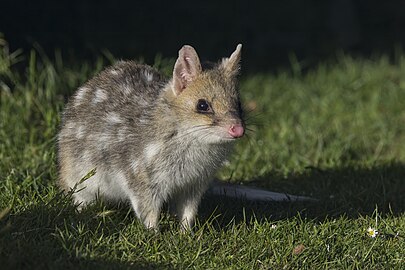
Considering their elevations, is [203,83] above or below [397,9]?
above

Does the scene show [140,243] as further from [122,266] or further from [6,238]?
[6,238]

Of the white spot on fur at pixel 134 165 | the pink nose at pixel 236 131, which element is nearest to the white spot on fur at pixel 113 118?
the white spot on fur at pixel 134 165

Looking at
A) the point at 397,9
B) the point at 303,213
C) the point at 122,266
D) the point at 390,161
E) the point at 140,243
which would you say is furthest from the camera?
the point at 397,9

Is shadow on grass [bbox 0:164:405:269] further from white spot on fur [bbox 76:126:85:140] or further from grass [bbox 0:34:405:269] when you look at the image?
white spot on fur [bbox 76:126:85:140]

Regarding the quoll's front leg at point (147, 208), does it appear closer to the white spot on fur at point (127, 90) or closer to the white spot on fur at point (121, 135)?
the white spot on fur at point (121, 135)

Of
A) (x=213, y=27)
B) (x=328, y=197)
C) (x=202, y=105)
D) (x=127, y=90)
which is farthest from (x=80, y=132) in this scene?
(x=213, y=27)

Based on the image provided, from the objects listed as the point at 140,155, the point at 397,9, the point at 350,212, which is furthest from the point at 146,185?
the point at 397,9
